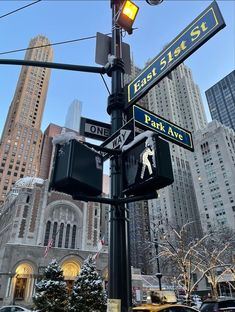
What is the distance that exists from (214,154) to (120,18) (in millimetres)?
92814

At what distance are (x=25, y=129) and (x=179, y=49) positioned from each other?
14194 cm

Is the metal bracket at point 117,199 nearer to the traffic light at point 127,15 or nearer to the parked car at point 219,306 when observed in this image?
the traffic light at point 127,15

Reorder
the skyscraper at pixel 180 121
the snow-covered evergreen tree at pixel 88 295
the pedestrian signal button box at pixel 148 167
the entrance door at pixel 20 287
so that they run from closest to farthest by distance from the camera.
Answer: the pedestrian signal button box at pixel 148 167 < the snow-covered evergreen tree at pixel 88 295 < the entrance door at pixel 20 287 < the skyscraper at pixel 180 121

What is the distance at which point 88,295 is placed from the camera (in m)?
22.4

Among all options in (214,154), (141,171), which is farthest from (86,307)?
(214,154)

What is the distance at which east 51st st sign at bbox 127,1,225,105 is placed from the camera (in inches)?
144

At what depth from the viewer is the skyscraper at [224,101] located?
182500 mm

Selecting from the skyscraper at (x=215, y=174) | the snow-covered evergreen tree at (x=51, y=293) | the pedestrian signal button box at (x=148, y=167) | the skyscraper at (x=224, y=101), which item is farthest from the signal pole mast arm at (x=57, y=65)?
the skyscraper at (x=224, y=101)

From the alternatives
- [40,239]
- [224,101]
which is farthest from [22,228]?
[224,101]

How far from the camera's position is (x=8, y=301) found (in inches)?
1410

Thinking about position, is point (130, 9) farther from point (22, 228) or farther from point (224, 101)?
point (224, 101)

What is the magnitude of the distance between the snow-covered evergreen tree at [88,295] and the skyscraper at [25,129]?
330 ft

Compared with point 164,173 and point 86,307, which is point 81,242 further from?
point 164,173

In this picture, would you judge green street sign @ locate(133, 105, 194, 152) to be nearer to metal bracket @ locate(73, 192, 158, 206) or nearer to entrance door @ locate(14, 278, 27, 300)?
metal bracket @ locate(73, 192, 158, 206)
